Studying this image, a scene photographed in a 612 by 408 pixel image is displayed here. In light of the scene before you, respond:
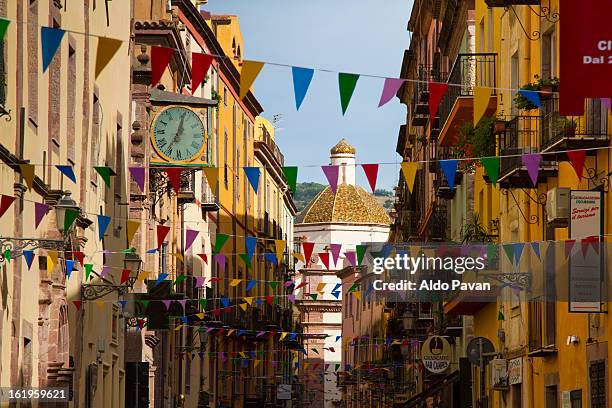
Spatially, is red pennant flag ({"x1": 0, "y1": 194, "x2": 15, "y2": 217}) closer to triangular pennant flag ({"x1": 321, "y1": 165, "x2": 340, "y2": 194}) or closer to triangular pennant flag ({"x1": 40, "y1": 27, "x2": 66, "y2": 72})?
triangular pennant flag ({"x1": 321, "y1": 165, "x2": 340, "y2": 194})

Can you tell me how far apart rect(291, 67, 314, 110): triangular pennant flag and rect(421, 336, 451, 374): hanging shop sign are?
2307 centimetres

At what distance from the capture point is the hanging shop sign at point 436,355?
38000 millimetres

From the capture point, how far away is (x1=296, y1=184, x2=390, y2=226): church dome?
392ft

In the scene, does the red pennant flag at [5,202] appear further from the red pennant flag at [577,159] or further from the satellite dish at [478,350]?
the satellite dish at [478,350]

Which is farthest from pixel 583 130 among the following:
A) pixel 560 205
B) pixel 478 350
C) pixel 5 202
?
pixel 478 350

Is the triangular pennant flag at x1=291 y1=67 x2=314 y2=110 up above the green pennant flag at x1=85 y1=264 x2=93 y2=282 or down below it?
above

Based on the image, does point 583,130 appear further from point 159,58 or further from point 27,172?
point 159,58

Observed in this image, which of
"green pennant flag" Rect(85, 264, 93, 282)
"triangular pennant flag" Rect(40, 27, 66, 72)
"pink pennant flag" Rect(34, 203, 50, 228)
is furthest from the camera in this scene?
"green pennant flag" Rect(85, 264, 93, 282)

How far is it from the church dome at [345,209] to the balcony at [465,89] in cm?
8124

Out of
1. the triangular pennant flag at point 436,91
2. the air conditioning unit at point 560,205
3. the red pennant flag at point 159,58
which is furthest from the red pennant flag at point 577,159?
the red pennant flag at point 159,58

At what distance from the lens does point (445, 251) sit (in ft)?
82.7

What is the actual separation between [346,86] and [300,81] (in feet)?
1.40

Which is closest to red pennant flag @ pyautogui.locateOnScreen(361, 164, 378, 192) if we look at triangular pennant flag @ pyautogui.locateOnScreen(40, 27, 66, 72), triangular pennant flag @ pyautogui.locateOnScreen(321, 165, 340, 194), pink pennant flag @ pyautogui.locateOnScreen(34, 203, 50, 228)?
triangular pennant flag @ pyautogui.locateOnScreen(321, 165, 340, 194)

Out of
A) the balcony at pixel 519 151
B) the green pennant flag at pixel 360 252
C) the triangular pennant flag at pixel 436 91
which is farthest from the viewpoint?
the green pennant flag at pixel 360 252
